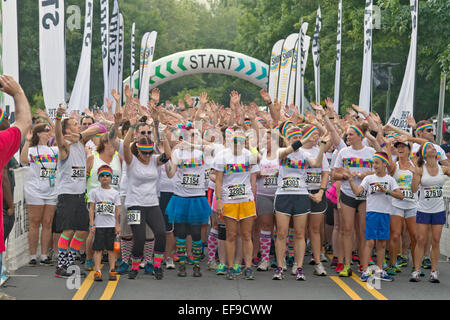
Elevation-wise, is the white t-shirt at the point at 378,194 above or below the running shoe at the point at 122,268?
above

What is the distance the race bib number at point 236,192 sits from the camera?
1109 centimetres

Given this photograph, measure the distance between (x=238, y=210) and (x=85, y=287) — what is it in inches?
92.7

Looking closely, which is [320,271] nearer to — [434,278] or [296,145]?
[434,278]

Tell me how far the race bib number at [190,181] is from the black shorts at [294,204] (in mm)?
1241

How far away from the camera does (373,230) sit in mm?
11070

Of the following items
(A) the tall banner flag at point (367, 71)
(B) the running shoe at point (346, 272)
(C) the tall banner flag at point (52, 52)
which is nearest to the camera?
(B) the running shoe at point (346, 272)

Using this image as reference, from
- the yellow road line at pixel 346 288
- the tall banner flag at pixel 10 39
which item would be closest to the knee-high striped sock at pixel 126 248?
the yellow road line at pixel 346 288

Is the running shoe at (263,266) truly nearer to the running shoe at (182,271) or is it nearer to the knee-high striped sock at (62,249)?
the running shoe at (182,271)

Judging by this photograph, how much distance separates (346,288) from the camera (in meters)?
10.5

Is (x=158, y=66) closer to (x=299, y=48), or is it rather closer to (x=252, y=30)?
(x=299, y=48)

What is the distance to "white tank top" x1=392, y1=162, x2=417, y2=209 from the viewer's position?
11570mm

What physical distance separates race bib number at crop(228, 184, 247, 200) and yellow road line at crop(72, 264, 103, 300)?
222cm

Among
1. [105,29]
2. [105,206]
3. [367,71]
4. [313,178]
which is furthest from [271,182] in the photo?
[105,29]
